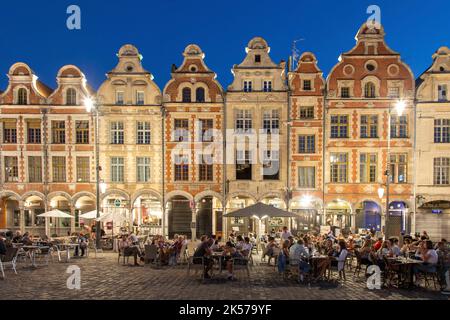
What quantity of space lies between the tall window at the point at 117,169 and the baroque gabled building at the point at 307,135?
11.8 metres

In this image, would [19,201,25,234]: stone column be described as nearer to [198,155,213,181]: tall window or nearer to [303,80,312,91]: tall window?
[198,155,213,181]: tall window

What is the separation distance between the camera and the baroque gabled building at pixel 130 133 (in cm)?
2573

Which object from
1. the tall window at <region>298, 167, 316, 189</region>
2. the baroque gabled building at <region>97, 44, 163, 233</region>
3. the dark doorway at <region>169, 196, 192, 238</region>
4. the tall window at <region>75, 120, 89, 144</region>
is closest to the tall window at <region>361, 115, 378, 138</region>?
the tall window at <region>298, 167, 316, 189</region>

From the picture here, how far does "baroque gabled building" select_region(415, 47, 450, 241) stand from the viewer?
963 inches

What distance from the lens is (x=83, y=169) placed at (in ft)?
85.3

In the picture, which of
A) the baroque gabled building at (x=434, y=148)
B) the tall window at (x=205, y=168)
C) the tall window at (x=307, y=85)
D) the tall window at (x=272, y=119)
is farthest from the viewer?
the tall window at (x=205, y=168)

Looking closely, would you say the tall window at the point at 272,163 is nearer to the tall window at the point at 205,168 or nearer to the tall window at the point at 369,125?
the tall window at the point at 205,168

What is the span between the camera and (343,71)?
82.6 ft

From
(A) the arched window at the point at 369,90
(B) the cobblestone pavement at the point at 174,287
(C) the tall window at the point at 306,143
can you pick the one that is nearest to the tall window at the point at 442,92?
(A) the arched window at the point at 369,90

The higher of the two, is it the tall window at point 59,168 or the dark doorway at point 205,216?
the tall window at point 59,168

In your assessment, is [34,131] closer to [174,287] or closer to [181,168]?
[181,168]

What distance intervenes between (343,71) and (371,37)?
116 inches

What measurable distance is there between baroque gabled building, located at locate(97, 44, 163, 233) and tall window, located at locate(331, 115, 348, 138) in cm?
1202

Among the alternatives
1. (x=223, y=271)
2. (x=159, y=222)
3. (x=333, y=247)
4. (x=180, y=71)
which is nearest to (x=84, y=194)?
(x=159, y=222)
